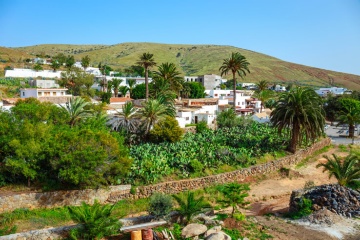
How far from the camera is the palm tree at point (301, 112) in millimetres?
29047

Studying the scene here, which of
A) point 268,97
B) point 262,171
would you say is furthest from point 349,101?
point 262,171

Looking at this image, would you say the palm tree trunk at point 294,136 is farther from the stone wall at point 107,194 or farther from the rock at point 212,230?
the rock at point 212,230

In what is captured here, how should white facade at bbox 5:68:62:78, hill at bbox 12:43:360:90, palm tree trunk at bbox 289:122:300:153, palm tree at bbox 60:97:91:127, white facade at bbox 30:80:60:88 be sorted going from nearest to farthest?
1. palm tree at bbox 60:97:91:127
2. palm tree trunk at bbox 289:122:300:153
3. white facade at bbox 30:80:60:88
4. white facade at bbox 5:68:62:78
5. hill at bbox 12:43:360:90

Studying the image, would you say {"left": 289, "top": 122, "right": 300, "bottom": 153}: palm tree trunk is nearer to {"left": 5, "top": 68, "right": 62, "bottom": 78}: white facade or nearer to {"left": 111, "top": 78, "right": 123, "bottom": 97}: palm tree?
{"left": 111, "top": 78, "right": 123, "bottom": 97}: palm tree

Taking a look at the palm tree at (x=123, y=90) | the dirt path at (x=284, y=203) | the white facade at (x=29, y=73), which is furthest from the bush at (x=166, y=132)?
the white facade at (x=29, y=73)

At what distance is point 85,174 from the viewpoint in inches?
749

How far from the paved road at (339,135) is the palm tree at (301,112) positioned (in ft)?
43.8

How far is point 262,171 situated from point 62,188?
53.2 feet

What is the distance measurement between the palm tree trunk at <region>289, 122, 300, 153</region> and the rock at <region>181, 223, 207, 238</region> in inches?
747

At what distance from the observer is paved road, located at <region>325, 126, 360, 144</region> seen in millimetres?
41344

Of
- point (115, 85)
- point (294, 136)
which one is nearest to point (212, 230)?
point (294, 136)

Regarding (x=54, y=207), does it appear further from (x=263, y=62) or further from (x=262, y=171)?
(x=263, y=62)

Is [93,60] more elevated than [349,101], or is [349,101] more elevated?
[93,60]

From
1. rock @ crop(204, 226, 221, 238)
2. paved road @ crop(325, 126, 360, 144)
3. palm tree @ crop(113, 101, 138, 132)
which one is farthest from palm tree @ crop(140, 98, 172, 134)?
paved road @ crop(325, 126, 360, 144)
